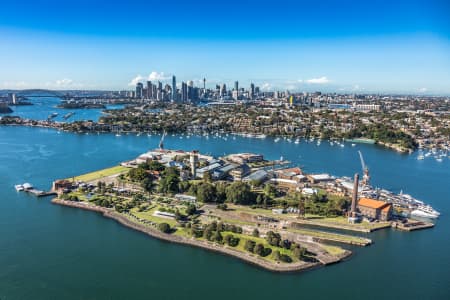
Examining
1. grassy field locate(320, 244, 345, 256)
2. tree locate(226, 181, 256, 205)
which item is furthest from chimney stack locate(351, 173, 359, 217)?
tree locate(226, 181, 256, 205)

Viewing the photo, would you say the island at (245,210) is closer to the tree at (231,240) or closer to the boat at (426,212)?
the tree at (231,240)

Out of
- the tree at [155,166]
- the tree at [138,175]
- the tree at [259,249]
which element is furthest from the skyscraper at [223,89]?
the tree at [259,249]

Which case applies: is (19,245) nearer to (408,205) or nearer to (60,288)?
(60,288)

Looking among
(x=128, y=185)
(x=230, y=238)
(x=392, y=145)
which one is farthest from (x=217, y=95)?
(x=230, y=238)

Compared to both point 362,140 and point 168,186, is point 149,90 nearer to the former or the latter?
point 362,140

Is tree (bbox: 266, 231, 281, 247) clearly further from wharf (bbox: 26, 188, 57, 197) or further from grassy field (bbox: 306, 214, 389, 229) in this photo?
wharf (bbox: 26, 188, 57, 197)
